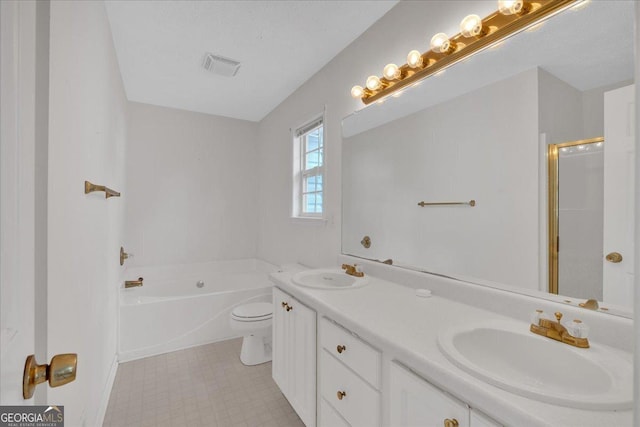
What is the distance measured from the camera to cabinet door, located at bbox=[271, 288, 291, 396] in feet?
5.71

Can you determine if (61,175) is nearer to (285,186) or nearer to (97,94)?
(97,94)

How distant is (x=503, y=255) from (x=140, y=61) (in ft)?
9.50

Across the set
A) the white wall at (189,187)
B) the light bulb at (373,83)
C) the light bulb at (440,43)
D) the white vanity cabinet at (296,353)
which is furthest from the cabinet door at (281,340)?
the white wall at (189,187)

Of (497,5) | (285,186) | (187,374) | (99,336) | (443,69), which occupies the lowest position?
(187,374)

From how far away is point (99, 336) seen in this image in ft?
5.47

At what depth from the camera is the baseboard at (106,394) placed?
1.71 metres

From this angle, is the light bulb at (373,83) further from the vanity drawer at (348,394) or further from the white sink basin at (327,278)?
the vanity drawer at (348,394)

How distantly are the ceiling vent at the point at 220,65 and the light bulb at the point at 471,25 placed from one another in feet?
5.84

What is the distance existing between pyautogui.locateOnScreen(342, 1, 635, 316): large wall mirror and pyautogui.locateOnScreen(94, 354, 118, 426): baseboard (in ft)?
6.41

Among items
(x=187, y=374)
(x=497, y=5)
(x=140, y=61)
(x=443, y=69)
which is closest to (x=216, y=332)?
(x=187, y=374)

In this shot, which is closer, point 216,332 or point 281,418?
point 281,418

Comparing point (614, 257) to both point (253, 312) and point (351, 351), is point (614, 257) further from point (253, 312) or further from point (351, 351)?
point (253, 312)

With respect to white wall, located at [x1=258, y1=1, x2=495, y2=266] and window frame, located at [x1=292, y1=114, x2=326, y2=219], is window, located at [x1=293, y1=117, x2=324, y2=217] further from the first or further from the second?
white wall, located at [x1=258, y1=1, x2=495, y2=266]

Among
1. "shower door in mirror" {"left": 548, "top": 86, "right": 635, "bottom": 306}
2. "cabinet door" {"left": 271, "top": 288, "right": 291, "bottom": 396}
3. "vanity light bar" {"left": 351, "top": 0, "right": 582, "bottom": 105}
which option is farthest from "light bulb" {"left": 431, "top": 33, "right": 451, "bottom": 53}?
"cabinet door" {"left": 271, "top": 288, "right": 291, "bottom": 396}
